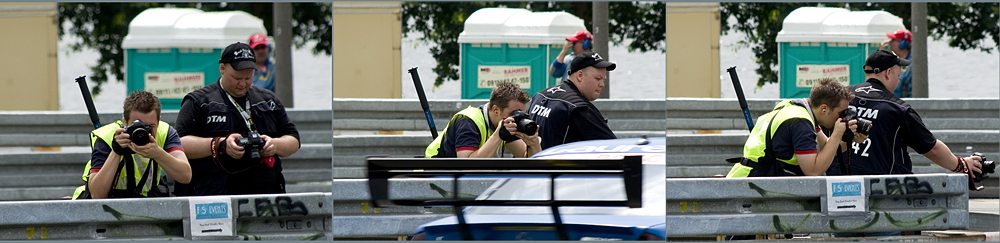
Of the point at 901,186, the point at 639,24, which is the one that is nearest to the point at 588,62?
the point at 639,24

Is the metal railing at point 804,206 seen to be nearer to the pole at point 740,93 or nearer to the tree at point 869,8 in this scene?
the pole at point 740,93

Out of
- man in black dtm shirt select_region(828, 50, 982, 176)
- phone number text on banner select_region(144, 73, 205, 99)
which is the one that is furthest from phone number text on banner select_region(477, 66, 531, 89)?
man in black dtm shirt select_region(828, 50, 982, 176)

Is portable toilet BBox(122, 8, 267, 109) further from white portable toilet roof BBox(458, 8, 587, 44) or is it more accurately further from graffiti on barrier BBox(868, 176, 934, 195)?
graffiti on barrier BBox(868, 176, 934, 195)

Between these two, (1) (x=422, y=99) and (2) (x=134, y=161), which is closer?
(1) (x=422, y=99)

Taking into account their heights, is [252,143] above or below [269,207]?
above

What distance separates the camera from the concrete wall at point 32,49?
7891 millimetres

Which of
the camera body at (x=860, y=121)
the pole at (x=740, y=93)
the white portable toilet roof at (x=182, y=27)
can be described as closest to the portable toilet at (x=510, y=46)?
the pole at (x=740, y=93)

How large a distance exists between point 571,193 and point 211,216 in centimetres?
157

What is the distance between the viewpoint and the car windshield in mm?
4652

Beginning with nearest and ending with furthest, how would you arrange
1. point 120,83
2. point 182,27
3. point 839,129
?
point 839,129
point 120,83
point 182,27

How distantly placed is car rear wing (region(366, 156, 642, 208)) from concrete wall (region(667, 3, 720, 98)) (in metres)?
0.42

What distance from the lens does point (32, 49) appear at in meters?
8.20

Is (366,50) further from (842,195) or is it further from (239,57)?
(842,195)

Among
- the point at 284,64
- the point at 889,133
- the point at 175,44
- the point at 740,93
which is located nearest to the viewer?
the point at 740,93
